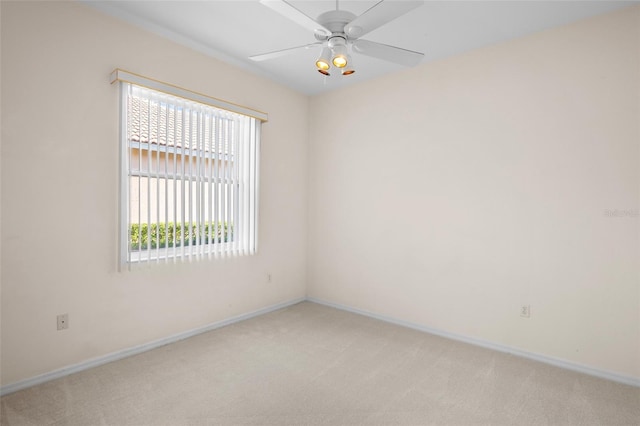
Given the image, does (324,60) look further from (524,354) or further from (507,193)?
(524,354)

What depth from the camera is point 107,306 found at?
2756mm

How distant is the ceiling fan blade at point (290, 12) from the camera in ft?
5.78

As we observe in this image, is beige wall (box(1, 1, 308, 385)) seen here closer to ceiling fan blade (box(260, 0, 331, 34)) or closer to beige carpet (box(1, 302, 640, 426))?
beige carpet (box(1, 302, 640, 426))

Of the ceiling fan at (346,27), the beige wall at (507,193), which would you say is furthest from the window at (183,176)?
the ceiling fan at (346,27)

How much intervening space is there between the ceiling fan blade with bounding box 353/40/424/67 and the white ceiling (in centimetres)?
62

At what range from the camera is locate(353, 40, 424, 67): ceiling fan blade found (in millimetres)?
2125

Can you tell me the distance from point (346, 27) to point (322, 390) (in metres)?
2.41

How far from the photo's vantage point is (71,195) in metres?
2.56

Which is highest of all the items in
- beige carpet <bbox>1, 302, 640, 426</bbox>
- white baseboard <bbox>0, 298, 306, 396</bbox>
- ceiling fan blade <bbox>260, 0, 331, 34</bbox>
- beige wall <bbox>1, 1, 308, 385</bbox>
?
ceiling fan blade <bbox>260, 0, 331, 34</bbox>

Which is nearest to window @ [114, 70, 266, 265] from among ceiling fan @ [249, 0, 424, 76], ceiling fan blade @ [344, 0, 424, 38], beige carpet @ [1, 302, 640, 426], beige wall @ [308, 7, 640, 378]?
beige carpet @ [1, 302, 640, 426]

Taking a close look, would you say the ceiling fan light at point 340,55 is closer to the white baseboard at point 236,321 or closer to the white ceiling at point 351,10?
the white ceiling at point 351,10

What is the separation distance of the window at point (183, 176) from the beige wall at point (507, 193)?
4.18 feet

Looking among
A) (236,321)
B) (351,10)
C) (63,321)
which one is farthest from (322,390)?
(351,10)

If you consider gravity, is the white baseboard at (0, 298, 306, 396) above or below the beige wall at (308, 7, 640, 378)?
below
